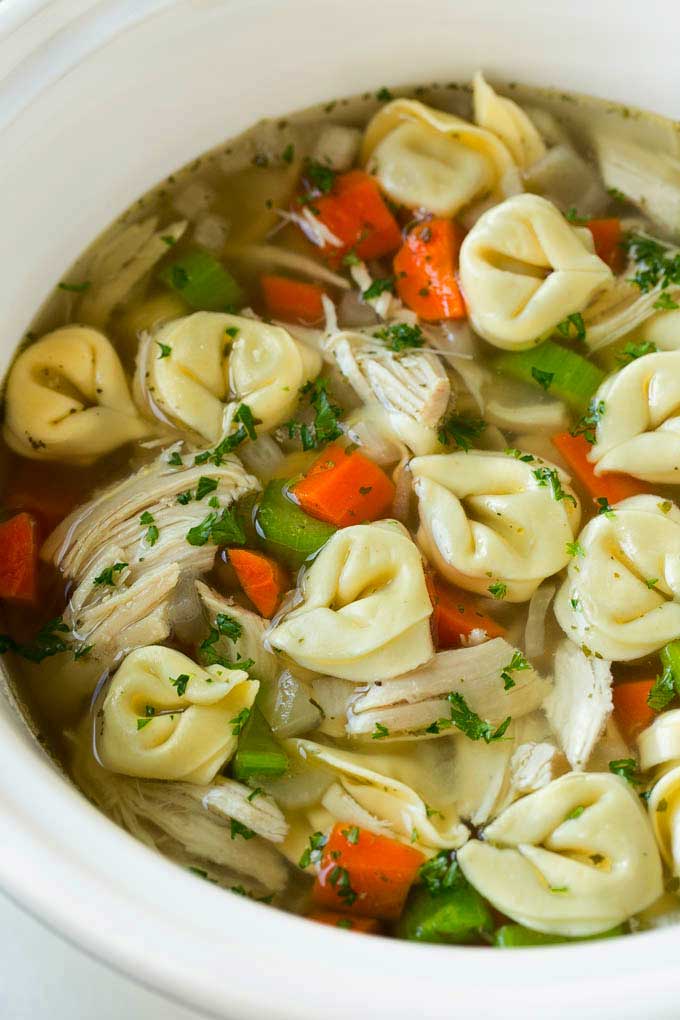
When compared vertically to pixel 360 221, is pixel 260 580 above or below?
below

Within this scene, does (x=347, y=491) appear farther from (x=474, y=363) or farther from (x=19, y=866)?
(x=19, y=866)

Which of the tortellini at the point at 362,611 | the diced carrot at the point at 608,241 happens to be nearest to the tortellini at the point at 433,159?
the diced carrot at the point at 608,241

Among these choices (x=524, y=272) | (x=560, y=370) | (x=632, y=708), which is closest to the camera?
(x=632, y=708)

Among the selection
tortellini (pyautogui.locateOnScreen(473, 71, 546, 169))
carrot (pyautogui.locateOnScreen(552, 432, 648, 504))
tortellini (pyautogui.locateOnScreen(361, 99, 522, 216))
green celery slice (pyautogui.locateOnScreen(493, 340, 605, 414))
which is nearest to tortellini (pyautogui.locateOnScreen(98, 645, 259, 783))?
carrot (pyautogui.locateOnScreen(552, 432, 648, 504))

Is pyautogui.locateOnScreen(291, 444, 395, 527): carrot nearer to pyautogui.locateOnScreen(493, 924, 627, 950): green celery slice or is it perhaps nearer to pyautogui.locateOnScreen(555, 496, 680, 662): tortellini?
pyautogui.locateOnScreen(555, 496, 680, 662): tortellini

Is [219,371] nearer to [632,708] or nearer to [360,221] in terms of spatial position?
[360,221]

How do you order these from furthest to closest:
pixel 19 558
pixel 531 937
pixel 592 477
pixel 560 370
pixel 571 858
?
pixel 560 370
pixel 592 477
pixel 19 558
pixel 571 858
pixel 531 937

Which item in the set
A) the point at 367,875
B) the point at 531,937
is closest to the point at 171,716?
the point at 367,875

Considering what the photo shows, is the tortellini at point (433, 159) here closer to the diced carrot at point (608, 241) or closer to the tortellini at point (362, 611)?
the diced carrot at point (608, 241)
